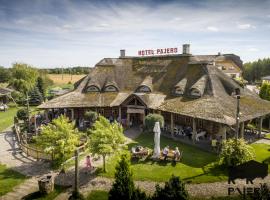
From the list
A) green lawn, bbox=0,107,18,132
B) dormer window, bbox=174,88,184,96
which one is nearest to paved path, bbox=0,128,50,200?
green lawn, bbox=0,107,18,132

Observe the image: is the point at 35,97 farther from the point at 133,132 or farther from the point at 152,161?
the point at 152,161

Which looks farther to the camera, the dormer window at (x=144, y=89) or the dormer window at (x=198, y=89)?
the dormer window at (x=144, y=89)

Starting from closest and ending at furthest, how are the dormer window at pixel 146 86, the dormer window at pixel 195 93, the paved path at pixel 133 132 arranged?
the dormer window at pixel 195 93, the paved path at pixel 133 132, the dormer window at pixel 146 86

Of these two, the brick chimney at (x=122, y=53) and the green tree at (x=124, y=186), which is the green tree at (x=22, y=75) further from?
the green tree at (x=124, y=186)

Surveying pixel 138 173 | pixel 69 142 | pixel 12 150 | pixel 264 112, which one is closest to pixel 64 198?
pixel 69 142

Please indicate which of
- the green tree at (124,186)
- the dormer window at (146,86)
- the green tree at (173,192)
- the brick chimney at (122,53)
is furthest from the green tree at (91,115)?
the green tree at (173,192)

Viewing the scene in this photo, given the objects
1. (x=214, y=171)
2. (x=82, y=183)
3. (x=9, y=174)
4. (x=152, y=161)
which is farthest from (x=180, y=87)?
(x=9, y=174)

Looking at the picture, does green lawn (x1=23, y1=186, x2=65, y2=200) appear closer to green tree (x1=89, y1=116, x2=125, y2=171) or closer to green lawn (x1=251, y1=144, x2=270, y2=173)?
green tree (x1=89, y1=116, x2=125, y2=171)
